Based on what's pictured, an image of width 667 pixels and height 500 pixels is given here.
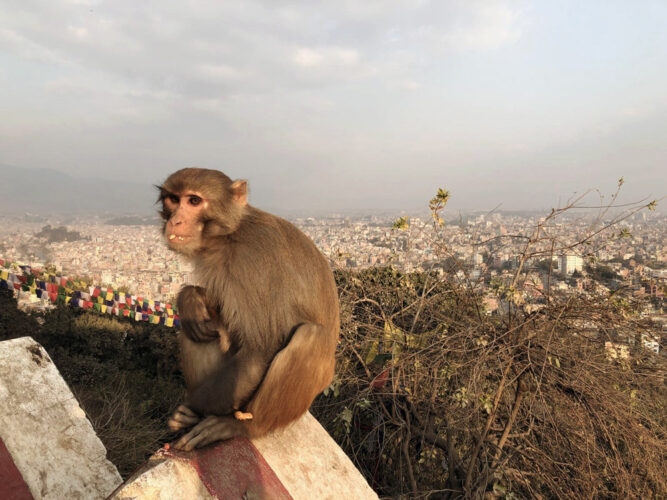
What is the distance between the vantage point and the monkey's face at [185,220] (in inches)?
91.6

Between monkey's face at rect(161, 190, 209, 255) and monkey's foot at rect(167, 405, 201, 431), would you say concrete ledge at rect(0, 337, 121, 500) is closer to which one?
monkey's foot at rect(167, 405, 201, 431)

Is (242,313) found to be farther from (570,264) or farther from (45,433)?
(570,264)

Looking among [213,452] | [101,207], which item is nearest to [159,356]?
[213,452]

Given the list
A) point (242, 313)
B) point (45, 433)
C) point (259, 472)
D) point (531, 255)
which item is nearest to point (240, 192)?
point (242, 313)

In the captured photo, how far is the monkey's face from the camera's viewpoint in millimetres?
2326

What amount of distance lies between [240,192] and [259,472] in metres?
1.37

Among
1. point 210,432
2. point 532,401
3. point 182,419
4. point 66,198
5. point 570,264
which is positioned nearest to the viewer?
point 210,432

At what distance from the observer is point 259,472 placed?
211 centimetres

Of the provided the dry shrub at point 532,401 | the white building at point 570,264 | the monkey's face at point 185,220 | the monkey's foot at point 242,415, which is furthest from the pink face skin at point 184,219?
the white building at point 570,264

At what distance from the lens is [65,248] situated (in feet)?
45.9

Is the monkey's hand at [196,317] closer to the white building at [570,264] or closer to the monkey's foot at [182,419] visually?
the monkey's foot at [182,419]

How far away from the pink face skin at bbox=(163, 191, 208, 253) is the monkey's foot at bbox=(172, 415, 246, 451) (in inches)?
32.3

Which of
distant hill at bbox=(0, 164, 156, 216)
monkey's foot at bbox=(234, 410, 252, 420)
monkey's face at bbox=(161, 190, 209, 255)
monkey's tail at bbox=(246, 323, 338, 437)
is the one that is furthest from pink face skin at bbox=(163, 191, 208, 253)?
distant hill at bbox=(0, 164, 156, 216)

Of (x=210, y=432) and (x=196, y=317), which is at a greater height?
→ (x=196, y=317)
